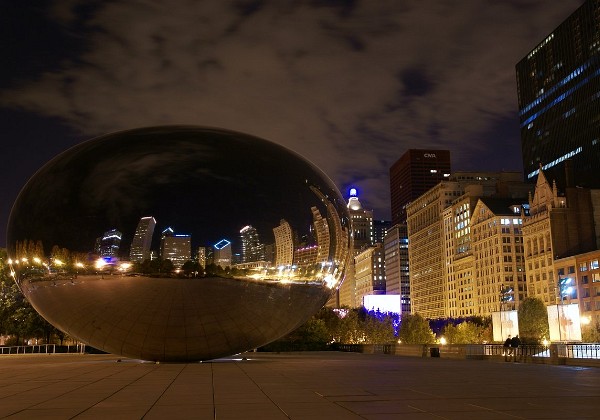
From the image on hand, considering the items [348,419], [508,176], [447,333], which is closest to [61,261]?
[348,419]

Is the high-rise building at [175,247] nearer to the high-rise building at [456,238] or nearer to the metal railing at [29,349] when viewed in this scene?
the metal railing at [29,349]

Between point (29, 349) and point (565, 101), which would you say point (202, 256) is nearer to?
point (29, 349)

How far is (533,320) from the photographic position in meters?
112

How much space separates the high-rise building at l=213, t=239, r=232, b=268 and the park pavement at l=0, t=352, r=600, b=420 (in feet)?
9.22

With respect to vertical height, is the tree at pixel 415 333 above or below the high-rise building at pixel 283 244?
below

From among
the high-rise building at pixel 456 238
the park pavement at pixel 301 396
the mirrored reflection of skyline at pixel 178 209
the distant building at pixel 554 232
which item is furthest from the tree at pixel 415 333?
the park pavement at pixel 301 396

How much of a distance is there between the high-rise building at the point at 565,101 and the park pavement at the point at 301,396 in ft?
444

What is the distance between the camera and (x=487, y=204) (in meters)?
162

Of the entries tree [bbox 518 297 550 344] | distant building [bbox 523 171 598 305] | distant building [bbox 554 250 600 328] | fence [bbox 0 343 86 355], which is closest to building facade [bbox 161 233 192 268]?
fence [bbox 0 343 86 355]

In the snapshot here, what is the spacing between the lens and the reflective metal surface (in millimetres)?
16359

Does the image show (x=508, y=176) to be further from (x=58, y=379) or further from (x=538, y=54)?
(x=58, y=379)

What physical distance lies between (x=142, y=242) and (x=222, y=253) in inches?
79.4

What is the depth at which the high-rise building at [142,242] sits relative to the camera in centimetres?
1612

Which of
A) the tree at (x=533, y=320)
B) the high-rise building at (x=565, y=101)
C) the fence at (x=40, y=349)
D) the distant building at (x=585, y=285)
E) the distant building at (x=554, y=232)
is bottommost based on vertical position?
the fence at (x=40, y=349)
